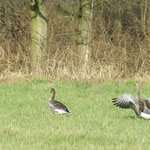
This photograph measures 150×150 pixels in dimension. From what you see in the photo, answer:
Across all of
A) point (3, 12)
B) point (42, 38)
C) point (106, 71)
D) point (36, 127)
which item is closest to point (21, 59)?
point (42, 38)

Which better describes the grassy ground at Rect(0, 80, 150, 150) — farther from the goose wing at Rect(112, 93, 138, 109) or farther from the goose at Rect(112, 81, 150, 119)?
the goose wing at Rect(112, 93, 138, 109)

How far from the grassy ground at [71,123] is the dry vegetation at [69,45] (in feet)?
8.92

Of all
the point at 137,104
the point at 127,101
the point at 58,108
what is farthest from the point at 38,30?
the point at 137,104

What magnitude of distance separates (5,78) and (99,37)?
17.4 ft

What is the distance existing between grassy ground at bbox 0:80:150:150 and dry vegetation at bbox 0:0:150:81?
272 centimetres

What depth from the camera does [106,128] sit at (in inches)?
332

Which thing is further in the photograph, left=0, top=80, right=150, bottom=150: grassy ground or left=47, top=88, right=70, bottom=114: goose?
left=47, top=88, right=70, bottom=114: goose

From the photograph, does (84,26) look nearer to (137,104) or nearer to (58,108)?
(58,108)

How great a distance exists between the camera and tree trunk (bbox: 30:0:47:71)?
1847 centimetres

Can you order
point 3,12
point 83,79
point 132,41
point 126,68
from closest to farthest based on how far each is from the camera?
point 83,79 → point 126,68 → point 3,12 → point 132,41

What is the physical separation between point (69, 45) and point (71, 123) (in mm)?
10106

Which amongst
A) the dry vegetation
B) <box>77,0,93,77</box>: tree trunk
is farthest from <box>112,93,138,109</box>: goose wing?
<box>77,0,93,77</box>: tree trunk

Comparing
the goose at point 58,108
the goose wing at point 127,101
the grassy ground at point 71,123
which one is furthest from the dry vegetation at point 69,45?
the goose wing at point 127,101

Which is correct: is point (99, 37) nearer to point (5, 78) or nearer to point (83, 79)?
point (83, 79)
